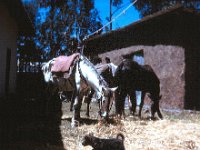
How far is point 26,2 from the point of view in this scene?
99.1 ft

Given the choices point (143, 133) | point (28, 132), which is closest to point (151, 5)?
point (143, 133)

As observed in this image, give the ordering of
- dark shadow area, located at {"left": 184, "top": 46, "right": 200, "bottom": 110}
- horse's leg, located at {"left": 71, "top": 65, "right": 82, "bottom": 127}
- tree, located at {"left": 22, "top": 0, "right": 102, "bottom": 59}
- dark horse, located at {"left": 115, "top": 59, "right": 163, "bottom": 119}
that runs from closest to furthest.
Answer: horse's leg, located at {"left": 71, "top": 65, "right": 82, "bottom": 127} → dark horse, located at {"left": 115, "top": 59, "right": 163, "bottom": 119} → dark shadow area, located at {"left": 184, "top": 46, "right": 200, "bottom": 110} → tree, located at {"left": 22, "top": 0, "right": 102, "bottom": 59}

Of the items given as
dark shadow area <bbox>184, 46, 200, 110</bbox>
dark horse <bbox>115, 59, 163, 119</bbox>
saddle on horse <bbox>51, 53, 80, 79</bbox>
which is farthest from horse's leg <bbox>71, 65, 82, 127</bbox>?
dark shadow area <bbox>184, 46, 200, 110</bbox>

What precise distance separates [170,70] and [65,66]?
575 centimetres

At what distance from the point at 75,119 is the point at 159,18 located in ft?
24.2

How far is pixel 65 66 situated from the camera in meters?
9.29

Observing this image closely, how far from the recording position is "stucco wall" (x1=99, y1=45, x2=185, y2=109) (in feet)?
43.3

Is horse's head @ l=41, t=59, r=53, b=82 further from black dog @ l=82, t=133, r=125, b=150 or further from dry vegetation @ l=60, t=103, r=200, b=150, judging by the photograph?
black dog @ l=82, t=133, r=125, b=150

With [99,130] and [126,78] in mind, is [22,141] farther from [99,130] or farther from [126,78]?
[126,78]

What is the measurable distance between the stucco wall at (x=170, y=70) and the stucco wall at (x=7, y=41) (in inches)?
232

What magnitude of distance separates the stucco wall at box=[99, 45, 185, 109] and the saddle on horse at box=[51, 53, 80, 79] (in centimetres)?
516

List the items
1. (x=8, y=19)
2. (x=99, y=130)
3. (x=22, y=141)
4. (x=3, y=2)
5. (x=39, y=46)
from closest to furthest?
(x=22, y=141) → (x=99, y=130) → (x=3, y=2) → (x=8, y=19) → (x=39, y=46)

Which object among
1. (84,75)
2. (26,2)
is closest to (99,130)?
(84,75)

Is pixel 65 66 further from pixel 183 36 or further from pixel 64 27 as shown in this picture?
pixel 64 27
